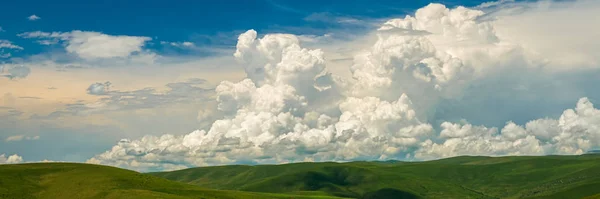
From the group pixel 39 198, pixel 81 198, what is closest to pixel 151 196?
pixel 81 198

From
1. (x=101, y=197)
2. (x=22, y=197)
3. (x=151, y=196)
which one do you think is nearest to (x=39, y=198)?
(x=22, y=197)

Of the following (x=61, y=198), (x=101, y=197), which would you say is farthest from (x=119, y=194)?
(x=61, y=198)

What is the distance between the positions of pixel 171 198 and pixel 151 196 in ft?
21.4

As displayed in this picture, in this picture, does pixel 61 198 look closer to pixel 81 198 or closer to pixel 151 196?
pixel 81 198

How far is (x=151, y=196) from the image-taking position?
198m

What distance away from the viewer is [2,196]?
193 meters

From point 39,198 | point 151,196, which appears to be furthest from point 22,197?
point 151,196

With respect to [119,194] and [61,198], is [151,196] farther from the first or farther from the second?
[61,198]

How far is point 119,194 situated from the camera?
198 metres

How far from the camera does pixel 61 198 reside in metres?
197

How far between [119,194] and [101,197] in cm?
568

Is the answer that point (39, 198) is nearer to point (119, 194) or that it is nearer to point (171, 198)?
point (119, 194)

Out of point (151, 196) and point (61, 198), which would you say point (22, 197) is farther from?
point (151, 196)

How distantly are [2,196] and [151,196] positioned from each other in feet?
153
